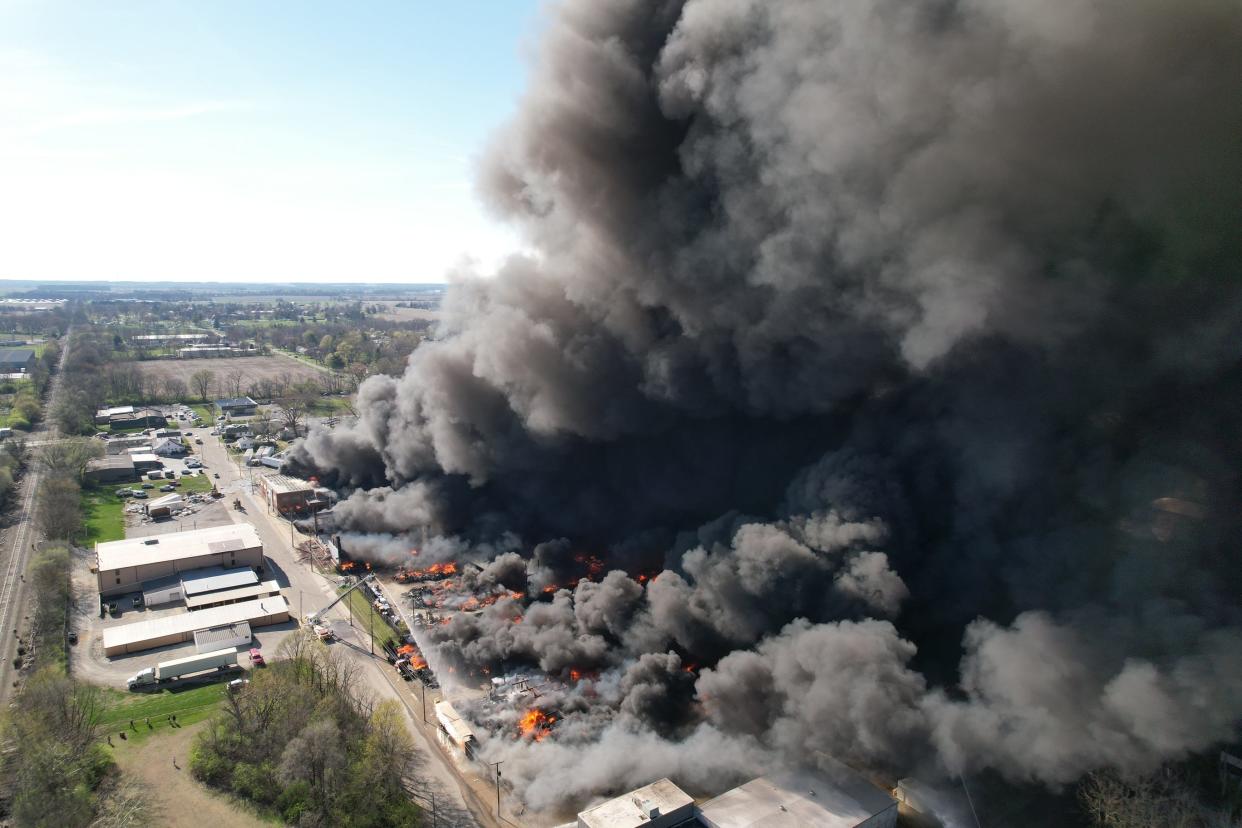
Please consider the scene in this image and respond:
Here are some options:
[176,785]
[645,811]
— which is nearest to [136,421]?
[176,785]

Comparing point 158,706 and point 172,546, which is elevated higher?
point 172,546

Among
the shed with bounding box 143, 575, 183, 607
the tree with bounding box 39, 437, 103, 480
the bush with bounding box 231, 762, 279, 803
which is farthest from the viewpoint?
the tree with bounding box 39, 437, 103, 480

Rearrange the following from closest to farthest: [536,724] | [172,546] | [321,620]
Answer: [536,724], [321,620], [172,546]

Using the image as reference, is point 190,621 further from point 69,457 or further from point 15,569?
point 69,457

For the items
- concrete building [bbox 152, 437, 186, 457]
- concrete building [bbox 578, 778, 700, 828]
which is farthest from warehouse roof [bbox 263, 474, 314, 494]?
concrete building [bbox 578, 778, 700, 828]

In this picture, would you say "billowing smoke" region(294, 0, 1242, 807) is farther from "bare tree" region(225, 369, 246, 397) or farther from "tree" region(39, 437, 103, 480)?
"bare tree" region(225, 369, 246, 397)

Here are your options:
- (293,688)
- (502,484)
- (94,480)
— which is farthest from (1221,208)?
(94,480)

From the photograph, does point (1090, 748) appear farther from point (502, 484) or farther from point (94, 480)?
point (94, 480)
